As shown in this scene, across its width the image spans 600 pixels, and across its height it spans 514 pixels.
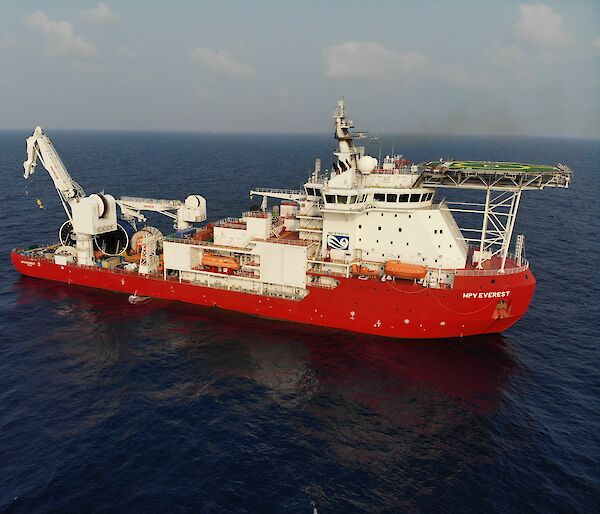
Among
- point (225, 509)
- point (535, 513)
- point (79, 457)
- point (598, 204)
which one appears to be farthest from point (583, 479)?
point (598, 204)

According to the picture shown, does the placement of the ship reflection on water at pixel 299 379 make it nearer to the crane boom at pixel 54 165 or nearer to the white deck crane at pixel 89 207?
the white deck crane at pixel 89 207

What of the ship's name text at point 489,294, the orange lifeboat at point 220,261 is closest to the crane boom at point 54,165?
the orange lifeboat at point 220,261

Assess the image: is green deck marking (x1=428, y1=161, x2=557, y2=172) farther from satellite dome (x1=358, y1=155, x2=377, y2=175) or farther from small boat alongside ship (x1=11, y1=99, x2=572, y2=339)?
satellite dome (x1=358, y1=155, x2=377, y2=175)

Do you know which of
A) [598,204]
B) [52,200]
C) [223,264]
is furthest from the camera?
[598,204]

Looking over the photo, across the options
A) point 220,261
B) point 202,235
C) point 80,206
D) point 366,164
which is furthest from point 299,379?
point 80,206

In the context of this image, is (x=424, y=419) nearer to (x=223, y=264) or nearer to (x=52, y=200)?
(x=223, y=264)

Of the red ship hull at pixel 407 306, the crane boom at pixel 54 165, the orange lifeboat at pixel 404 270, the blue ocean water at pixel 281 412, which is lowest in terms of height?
the blue ocean water at pixel 281 412
